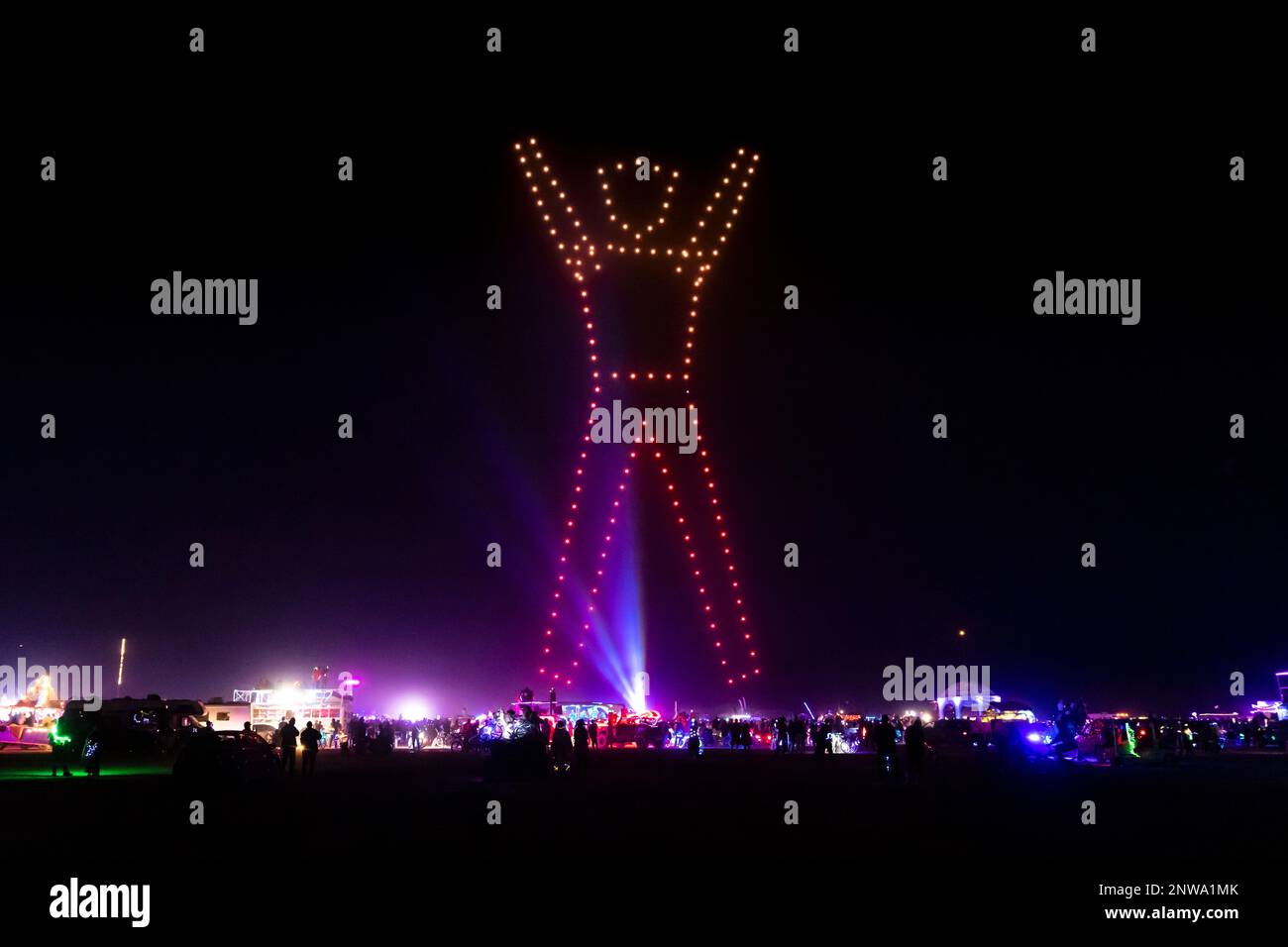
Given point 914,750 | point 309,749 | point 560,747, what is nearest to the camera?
point 914,750

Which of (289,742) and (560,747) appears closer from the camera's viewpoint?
(560,747)

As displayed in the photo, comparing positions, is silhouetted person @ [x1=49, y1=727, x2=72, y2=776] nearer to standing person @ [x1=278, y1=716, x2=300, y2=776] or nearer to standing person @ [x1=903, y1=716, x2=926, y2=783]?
standing person @ [x1=278, y1=716, x2=300, y2=776]

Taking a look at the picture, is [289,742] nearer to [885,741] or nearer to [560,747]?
[560,747]

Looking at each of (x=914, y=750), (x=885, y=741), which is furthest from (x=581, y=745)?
(x=914, y=750)

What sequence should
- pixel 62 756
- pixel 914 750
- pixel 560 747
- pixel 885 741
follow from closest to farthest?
1. pixel 914 750
2. pixel 885 741
3. pixel 62 756
4. pixel 560 747

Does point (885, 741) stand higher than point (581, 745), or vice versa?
point (885, 741)

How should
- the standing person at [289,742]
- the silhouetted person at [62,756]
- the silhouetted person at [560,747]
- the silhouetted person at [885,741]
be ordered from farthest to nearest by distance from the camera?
the standing person at [289,742] < the silhouetted person at [560,747] < the silhouetted person at [62,756] < the silhouetted person at [885,741]

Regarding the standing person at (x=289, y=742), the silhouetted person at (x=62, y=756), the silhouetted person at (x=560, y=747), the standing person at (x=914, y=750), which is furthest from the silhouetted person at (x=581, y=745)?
the silhouetted person at (x=62, y=756)

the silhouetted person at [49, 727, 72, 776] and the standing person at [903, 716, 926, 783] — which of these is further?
the silhouetted person at [49, 727, 72, 776]

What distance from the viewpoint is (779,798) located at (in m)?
16.6

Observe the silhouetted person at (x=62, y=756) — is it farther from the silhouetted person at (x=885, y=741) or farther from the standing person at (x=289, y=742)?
the silhouetted person at (x=885, y=741)

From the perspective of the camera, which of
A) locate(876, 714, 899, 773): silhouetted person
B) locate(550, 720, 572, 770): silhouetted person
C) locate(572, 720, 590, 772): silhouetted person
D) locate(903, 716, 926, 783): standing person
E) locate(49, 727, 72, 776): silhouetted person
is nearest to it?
locate(903, 716, 926, 783): standing person

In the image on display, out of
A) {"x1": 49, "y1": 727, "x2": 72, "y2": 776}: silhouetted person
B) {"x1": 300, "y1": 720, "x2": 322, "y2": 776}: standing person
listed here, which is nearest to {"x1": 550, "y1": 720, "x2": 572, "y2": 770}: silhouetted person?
{"x1": 300, "y1": 720, "x2": 322, "y2": 776}: standing person
